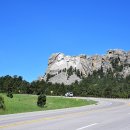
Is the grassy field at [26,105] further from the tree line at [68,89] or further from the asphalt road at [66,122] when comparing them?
the tree line at [68,89]

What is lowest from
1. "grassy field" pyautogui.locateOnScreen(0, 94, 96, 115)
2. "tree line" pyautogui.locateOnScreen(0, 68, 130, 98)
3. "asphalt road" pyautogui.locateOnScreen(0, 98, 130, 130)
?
"asphalt road" pyautogui.locateOnScreen(0, 98, 130, 130)

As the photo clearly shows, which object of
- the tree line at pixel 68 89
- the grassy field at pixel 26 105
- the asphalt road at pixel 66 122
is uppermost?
the tree line at pixel 68 89

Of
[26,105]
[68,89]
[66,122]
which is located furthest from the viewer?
[68,89]

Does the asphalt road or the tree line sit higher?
the tree line

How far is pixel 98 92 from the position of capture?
123625 mm

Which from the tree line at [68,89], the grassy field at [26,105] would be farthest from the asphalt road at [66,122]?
the tree line at [68,89]

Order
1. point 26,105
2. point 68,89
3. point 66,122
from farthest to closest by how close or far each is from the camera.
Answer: point 68,89
point 26,105
point 66,122

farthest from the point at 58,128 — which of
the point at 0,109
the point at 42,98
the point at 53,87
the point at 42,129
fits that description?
the point at 53,87

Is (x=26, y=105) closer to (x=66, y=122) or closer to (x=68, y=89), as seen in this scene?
(x=66, y=122)

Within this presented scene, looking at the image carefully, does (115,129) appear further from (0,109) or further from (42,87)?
(42,87)

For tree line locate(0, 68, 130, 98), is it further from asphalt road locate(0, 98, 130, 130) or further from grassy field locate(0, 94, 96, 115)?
asphalt road locate(0, 98, 130, 130)

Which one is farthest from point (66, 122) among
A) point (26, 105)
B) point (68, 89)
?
point (68, 89)

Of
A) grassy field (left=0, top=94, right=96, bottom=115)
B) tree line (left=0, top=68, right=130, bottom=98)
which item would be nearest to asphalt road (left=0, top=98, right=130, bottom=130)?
grassy field (left=0, top=94, right=96, bottom=115)

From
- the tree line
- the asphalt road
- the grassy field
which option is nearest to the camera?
the asphalt road
